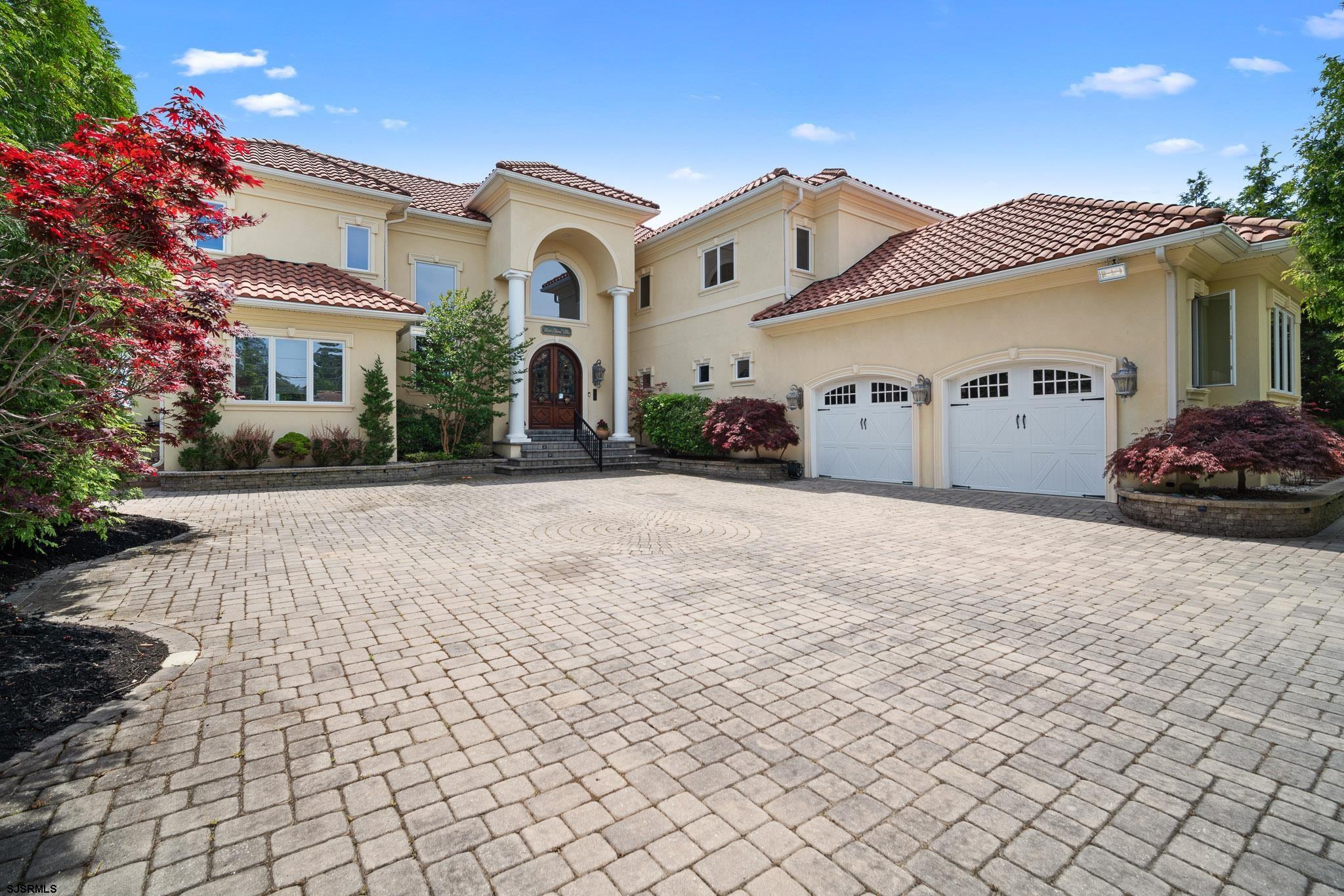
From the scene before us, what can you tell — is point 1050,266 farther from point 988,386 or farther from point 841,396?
point 841,396

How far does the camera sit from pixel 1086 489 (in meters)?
10.4

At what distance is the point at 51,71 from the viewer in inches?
254

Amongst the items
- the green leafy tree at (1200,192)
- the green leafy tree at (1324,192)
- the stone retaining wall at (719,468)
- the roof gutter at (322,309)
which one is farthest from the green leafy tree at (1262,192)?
the roof gutter at (322,309)

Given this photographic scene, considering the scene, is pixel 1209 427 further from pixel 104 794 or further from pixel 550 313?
pixel 550 313

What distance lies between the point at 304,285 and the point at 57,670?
12828mm

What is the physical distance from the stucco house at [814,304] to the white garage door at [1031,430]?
0.04 metres

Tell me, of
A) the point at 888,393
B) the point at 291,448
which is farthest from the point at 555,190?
the point at 888,393

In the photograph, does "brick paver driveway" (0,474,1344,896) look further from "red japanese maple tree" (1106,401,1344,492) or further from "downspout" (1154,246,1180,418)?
"downspout" (1154,246,1180,418)

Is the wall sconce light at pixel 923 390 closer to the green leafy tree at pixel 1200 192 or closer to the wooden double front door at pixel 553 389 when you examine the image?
the wooden double front door at pixel 553 389

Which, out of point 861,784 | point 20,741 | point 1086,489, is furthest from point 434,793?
point 1086,489

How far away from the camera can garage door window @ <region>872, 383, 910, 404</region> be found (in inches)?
521

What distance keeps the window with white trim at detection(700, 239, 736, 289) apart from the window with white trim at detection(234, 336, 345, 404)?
10.3m

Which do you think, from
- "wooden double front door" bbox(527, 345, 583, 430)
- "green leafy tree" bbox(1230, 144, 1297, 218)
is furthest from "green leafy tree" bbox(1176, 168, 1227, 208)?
"wooden double front door" bbox(527, 345, 583, 430)

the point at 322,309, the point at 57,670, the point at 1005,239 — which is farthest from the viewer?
the point at 322,309
